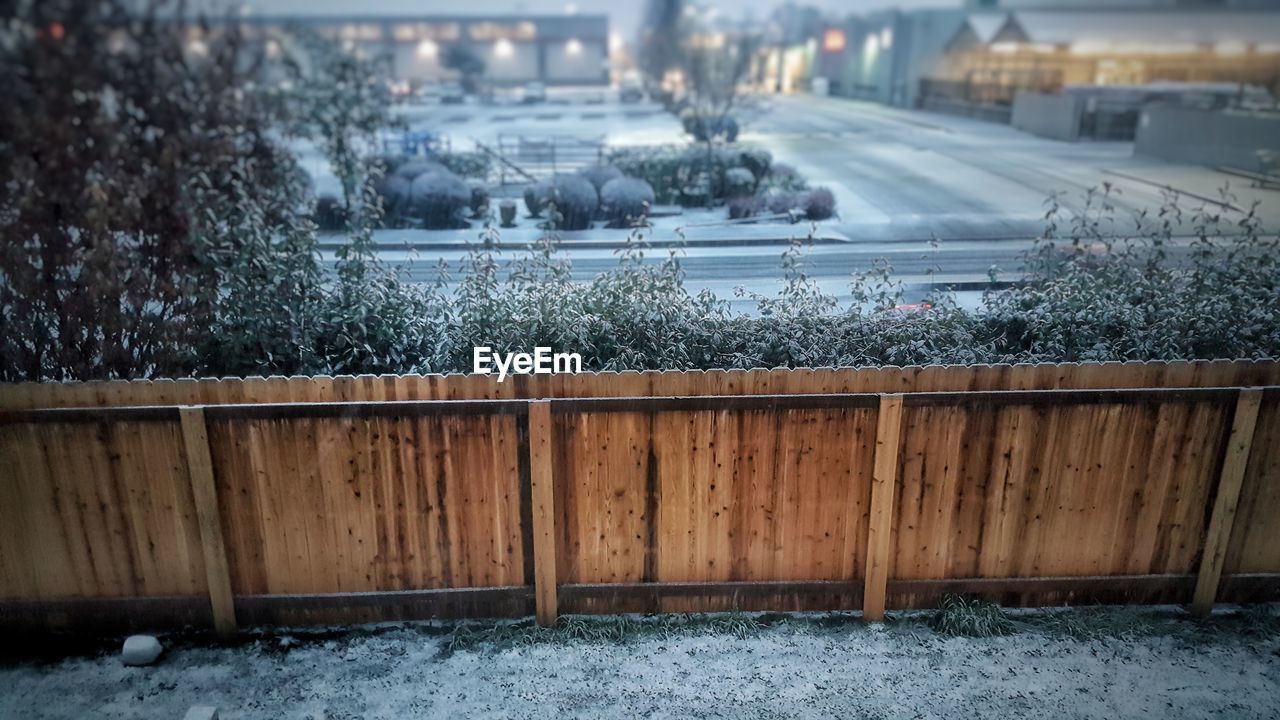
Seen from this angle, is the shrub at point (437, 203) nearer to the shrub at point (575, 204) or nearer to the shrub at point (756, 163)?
the shrub at point (575, 204)

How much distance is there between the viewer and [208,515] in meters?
4.77

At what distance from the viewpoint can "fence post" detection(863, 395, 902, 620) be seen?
481 cm

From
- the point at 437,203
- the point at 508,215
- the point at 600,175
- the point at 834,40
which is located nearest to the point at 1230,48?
the point at 834,40

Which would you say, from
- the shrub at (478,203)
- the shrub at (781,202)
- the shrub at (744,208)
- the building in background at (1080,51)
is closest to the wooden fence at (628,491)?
the shrub at (781,202)

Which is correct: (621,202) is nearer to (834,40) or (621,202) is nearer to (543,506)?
(543,506)

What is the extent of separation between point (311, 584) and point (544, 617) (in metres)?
1.39

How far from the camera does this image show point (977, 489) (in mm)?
4973

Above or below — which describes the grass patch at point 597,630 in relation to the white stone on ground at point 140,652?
below

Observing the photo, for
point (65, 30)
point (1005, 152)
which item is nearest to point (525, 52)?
point (1005, 152)

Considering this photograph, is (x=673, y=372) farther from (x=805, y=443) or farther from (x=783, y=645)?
(x=783, y=645)

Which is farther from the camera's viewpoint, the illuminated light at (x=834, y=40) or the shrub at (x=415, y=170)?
the illuminated light at (x=834, y=40)

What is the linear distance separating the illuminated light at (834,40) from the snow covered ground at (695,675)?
71.5m

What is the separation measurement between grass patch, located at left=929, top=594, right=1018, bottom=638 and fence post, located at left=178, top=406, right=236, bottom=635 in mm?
4161

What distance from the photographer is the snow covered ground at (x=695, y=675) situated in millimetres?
4398
